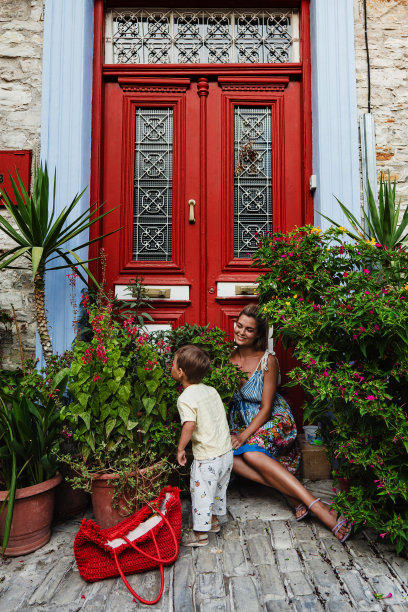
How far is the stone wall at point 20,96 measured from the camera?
3.42 meters

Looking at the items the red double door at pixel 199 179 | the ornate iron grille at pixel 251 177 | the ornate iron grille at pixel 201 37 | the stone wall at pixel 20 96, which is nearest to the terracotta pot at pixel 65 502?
the stone wall at pixel 20 96

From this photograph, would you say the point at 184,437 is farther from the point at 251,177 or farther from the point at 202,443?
the point at 251,177

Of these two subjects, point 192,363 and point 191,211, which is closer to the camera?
point 192,363

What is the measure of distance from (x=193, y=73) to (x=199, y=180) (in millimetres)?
909

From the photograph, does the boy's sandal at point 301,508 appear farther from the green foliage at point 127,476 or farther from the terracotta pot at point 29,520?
the terracotta pot at point 29,520

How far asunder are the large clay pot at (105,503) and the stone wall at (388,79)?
302 cm

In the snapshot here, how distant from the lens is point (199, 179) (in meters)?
3.68

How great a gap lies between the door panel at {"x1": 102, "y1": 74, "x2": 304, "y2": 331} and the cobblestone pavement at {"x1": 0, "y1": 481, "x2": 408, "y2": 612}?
5.53 ft

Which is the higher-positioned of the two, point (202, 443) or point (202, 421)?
point (202, 421)

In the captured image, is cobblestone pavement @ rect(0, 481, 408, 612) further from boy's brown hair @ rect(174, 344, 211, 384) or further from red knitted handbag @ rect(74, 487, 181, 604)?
boy's brown hair @ rect(174, 344, 211, 384)

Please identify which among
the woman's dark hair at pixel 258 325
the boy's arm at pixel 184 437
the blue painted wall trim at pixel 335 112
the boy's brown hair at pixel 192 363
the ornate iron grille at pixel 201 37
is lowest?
the boy's arm at pixel 184 437

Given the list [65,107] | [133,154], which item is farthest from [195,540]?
[65,107]

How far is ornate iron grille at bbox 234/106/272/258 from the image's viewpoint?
368 centimetres

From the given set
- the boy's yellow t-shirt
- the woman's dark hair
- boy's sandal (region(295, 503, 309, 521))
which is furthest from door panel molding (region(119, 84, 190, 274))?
boy's sandal (region(295, 503, 309, 521))
